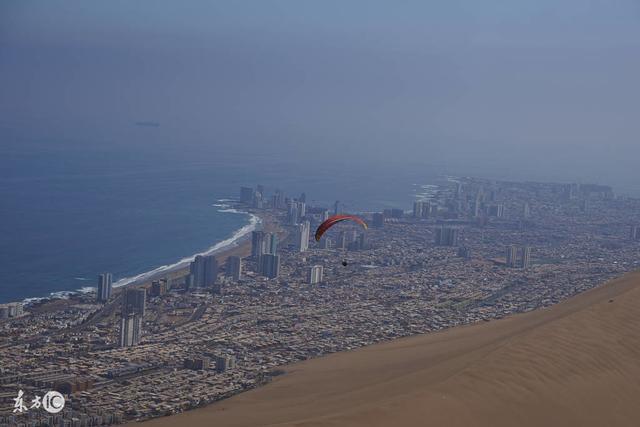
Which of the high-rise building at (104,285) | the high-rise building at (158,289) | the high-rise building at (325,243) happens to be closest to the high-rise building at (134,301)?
the high-rise building at (104,285)

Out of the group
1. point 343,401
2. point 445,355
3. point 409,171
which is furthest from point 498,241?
point 409,171

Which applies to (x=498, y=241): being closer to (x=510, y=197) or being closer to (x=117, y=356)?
(x=510, y=197)

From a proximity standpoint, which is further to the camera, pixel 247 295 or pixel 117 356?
pixel 247 295

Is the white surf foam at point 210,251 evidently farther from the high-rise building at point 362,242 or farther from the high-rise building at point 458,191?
the high-rise building at point 458,191

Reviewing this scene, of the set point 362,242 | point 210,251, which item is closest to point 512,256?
point 362,242

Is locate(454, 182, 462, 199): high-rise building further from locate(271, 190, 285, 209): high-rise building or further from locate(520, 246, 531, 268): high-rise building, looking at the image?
locate(520, 246, 531, 268): high-rise building

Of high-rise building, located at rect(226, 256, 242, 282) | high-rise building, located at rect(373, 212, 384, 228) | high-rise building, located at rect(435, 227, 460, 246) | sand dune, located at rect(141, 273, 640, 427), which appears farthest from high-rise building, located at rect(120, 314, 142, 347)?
high-rise building, located at rect(373, 212, 384, 228)

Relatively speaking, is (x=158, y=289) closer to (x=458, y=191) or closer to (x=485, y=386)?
(x=485, y=386)
